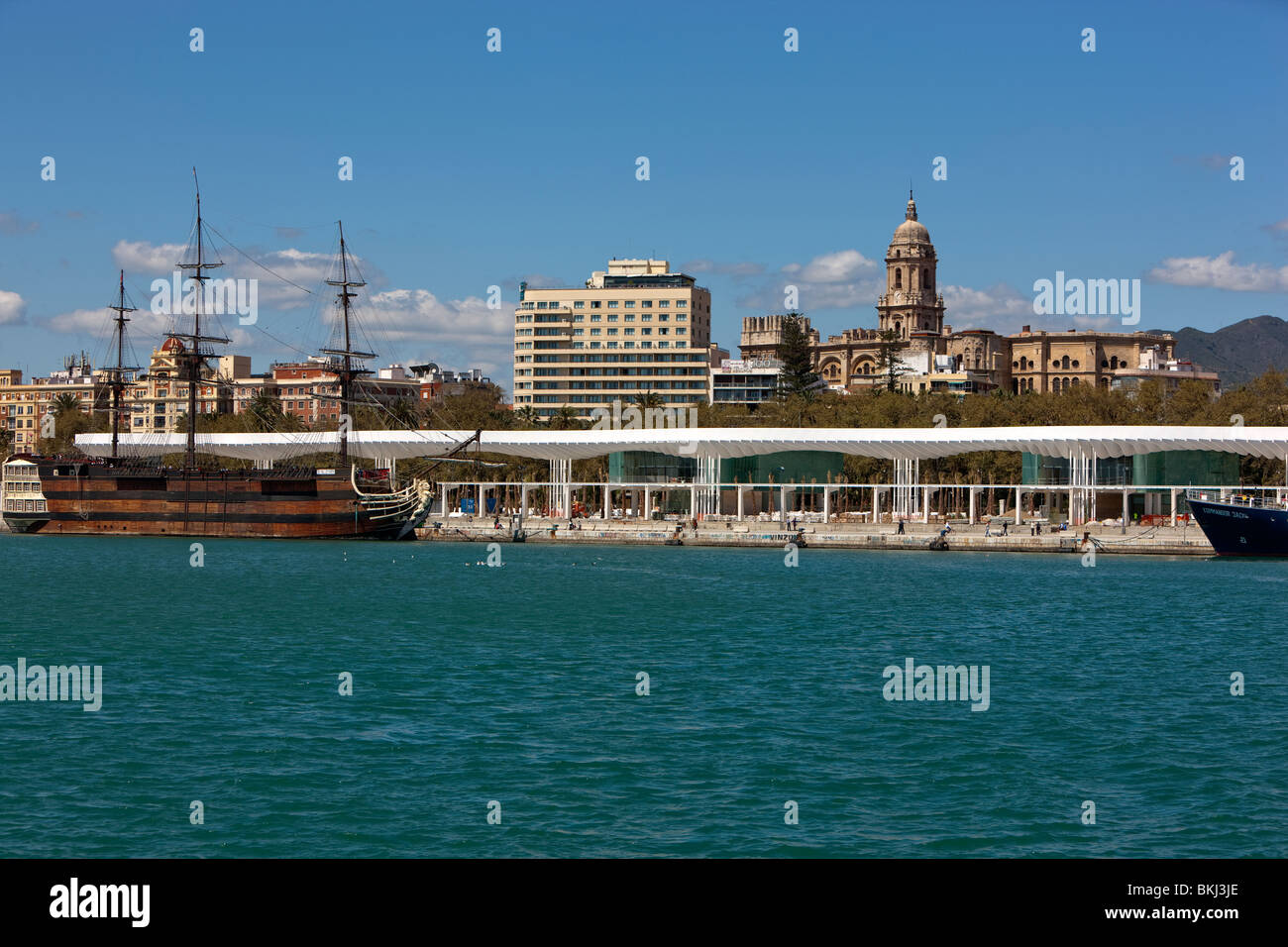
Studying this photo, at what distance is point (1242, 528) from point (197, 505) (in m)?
71.9

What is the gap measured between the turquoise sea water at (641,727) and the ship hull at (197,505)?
41.2 meters

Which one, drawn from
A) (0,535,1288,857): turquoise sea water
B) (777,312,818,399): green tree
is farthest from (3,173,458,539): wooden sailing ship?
(777,312,818,399): green tree

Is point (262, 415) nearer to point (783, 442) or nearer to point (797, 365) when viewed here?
point (797, 365)

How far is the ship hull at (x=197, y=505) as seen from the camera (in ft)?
320

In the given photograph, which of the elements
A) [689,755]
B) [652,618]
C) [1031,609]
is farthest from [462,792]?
[1031,609]

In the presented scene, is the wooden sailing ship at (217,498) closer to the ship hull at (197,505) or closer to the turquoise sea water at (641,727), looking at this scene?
the ship hull at (197,505)

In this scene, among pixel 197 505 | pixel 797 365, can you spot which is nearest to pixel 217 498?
pixel 197 505

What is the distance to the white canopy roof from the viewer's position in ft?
293

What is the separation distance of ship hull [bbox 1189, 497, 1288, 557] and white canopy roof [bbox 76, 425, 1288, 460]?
406 inches

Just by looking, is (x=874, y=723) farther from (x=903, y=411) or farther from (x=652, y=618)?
(x=903, y=411)

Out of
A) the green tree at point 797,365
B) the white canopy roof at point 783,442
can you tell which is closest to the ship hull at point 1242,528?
the white canopy roof at point 783,442

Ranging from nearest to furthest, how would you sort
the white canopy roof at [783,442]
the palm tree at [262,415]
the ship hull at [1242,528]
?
1. the ship hull at [1242,528]
2. the white canopy roof at [783,442]
3. the palm tree at [262,415]

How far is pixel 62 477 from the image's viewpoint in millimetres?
104188
